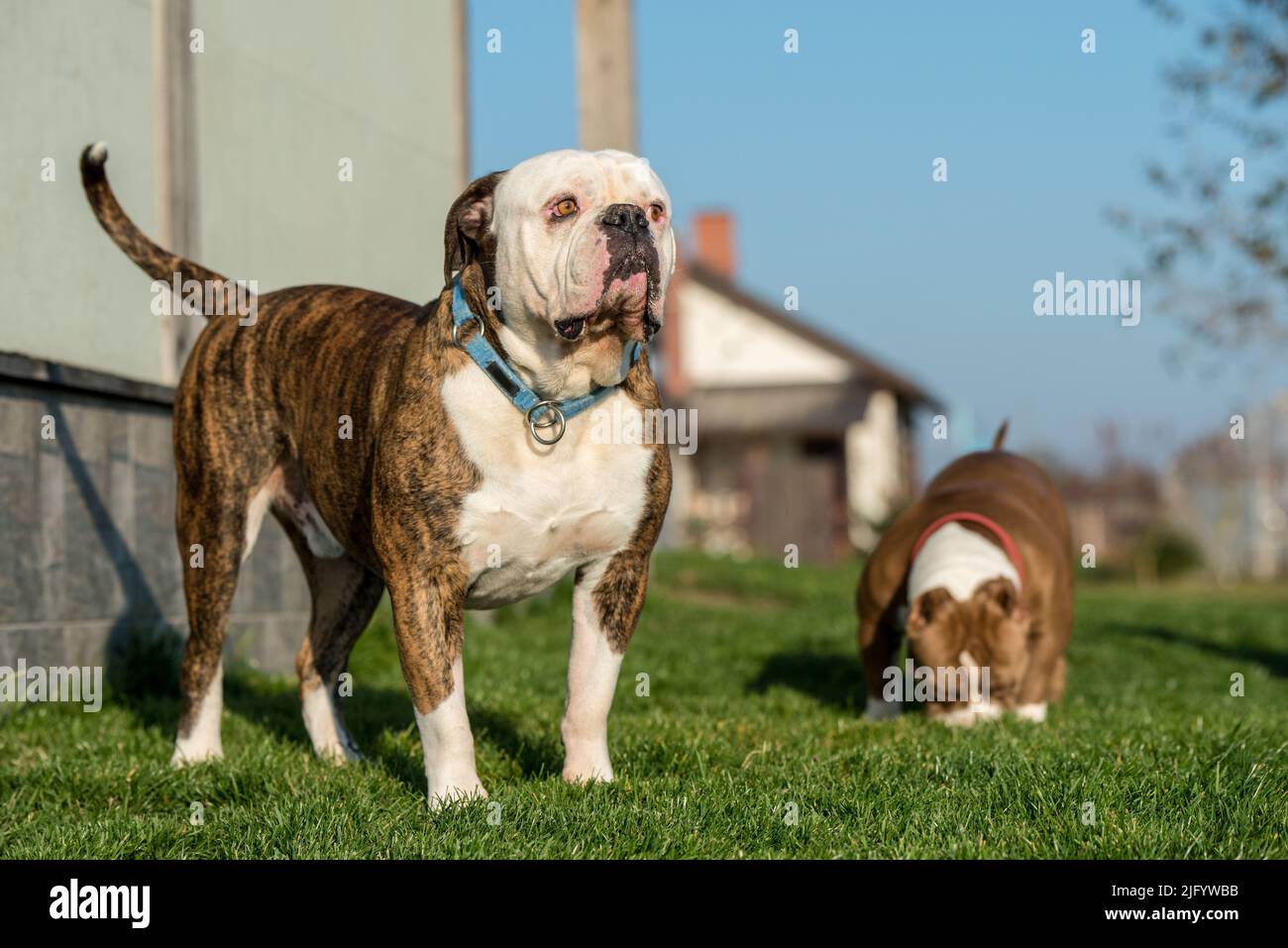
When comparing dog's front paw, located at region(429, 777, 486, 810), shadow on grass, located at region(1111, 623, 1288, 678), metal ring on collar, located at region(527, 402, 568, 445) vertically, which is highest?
metal ring on collar, located at region(527, 402, 568, 445)

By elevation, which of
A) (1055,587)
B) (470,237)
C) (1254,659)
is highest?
(470,237)

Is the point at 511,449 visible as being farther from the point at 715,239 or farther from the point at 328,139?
the point at 715,239

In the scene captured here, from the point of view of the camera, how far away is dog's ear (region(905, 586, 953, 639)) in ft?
19.5

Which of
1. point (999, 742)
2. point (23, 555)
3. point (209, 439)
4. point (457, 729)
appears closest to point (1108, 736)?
point (999, 742)

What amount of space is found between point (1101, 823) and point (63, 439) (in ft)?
14.4

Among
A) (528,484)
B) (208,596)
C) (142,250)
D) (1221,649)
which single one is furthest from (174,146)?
(1221,649)

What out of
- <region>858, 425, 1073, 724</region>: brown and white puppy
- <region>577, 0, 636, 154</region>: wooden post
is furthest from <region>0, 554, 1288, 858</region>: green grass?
<region>577, 0, 636, 154</region>: wooden post

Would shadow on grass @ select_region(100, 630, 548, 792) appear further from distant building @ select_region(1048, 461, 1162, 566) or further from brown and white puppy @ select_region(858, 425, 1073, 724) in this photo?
distant building @ select_region(1048, 461, 1162, 566)

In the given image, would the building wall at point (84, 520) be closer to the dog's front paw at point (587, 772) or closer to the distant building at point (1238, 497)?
the dog's front paw at point (587, 772)

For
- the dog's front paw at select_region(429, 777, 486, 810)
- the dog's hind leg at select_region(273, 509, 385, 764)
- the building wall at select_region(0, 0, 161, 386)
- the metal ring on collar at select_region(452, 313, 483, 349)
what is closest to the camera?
the dog's front paw at select_region(429, 777, 486, 810)

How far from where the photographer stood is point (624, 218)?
378 cm

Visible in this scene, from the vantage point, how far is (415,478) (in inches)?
158

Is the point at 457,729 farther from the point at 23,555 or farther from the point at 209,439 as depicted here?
the point at 23,555

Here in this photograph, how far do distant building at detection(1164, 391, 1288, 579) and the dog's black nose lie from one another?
90.1ft
